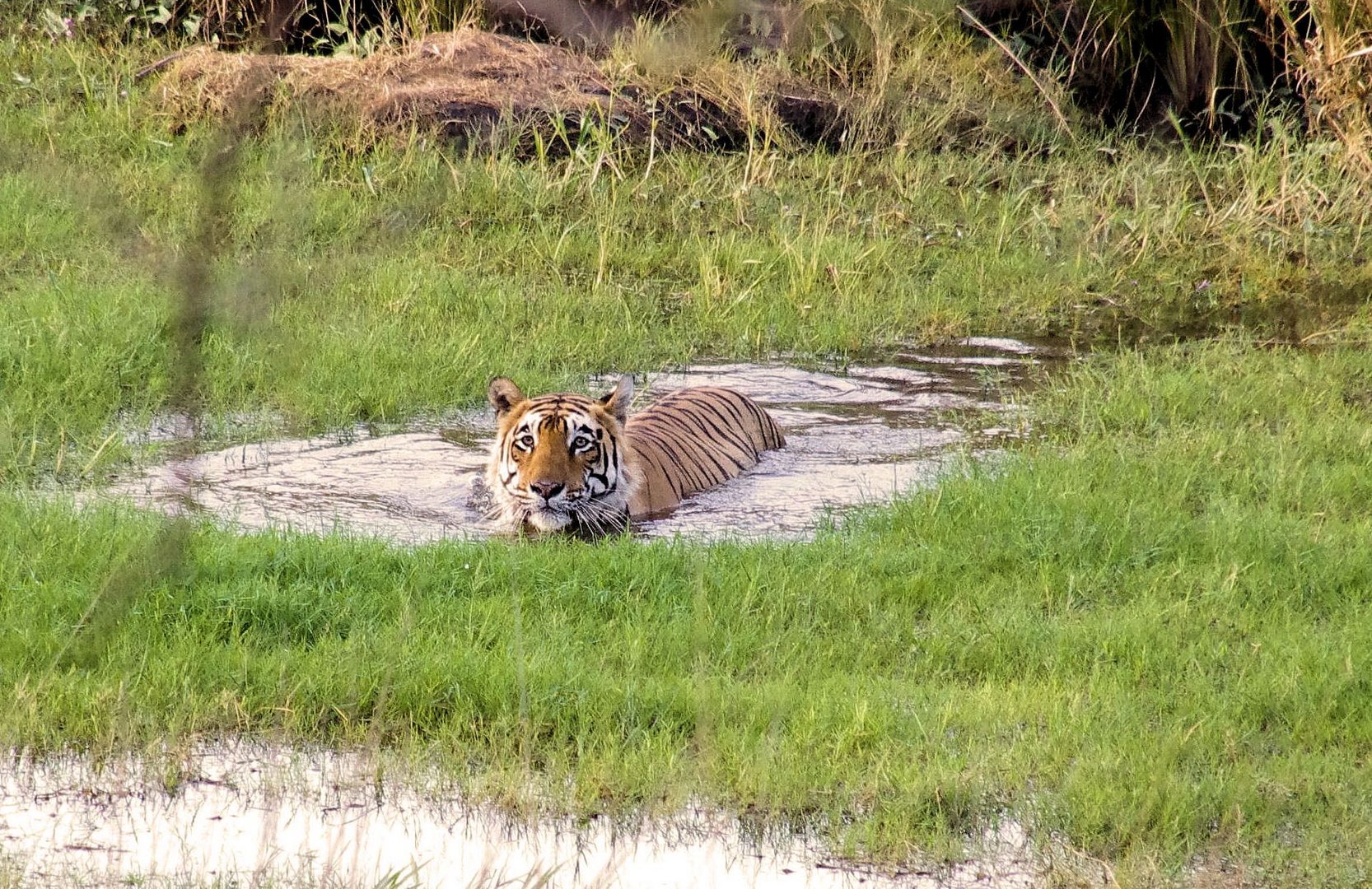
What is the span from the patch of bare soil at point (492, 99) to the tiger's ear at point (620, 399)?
416 cm

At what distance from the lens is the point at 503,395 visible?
671 centimetres

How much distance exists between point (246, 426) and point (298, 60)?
4741mm

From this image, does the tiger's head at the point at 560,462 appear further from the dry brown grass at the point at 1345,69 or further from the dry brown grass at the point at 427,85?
the dry brown grass at the point at 1345,69

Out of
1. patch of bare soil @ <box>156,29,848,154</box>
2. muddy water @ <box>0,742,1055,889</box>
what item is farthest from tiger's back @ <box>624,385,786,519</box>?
patch of bare soil @ <box>156,29,848,154</box>

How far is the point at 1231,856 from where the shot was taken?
12.1ft

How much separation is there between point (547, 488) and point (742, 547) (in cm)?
90

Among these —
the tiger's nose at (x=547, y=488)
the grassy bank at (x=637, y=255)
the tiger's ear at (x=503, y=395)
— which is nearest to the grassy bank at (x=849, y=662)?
the tiger's nose at (x=547, y=488)

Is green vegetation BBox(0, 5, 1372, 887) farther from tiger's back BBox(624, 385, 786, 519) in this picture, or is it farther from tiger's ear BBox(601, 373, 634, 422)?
tiger's ear BBox(601, 373, 634, 422)

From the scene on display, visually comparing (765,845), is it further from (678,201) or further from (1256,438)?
(678,201)

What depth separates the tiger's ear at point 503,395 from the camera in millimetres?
6672

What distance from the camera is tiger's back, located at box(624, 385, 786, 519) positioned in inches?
266

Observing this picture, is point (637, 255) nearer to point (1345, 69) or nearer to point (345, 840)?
point (1345, 69)

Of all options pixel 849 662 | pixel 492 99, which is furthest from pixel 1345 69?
pixel 849 662

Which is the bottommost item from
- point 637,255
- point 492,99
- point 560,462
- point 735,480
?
point 735,480
